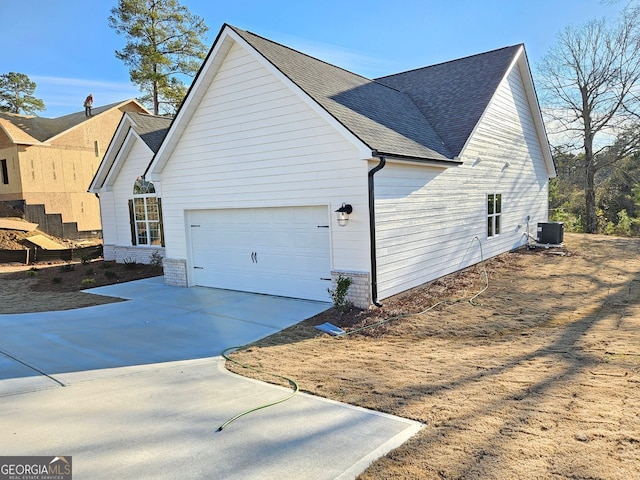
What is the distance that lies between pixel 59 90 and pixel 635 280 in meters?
39.4

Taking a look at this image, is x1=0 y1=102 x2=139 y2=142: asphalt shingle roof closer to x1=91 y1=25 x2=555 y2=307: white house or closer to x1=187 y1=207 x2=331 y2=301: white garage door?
x1=91 y1=25 x2=555 y2=307: white house

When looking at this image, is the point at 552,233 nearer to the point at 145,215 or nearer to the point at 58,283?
the point at 145,215

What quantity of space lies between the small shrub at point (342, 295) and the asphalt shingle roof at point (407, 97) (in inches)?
109

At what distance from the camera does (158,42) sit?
1057 inches

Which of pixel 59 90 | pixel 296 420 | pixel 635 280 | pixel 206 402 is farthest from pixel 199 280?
pixel 59 90

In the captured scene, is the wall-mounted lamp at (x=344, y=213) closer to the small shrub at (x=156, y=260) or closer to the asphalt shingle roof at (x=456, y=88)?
the asphalt shingle roof at (x=456, y=88)

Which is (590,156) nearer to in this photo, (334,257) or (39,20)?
(334,257)

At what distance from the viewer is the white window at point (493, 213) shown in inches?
554

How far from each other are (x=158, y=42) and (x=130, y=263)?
56.7ft

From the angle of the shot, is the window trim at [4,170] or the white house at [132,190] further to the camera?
the window trim at [4,170]

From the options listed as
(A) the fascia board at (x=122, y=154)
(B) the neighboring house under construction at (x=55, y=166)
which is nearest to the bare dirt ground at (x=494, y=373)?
(A) the fascia board at (x=122, y=154)

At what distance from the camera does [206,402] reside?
464 centimetres

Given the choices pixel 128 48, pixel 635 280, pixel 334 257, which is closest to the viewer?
pixel 334 257

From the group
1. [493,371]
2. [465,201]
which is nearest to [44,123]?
[465,201]
